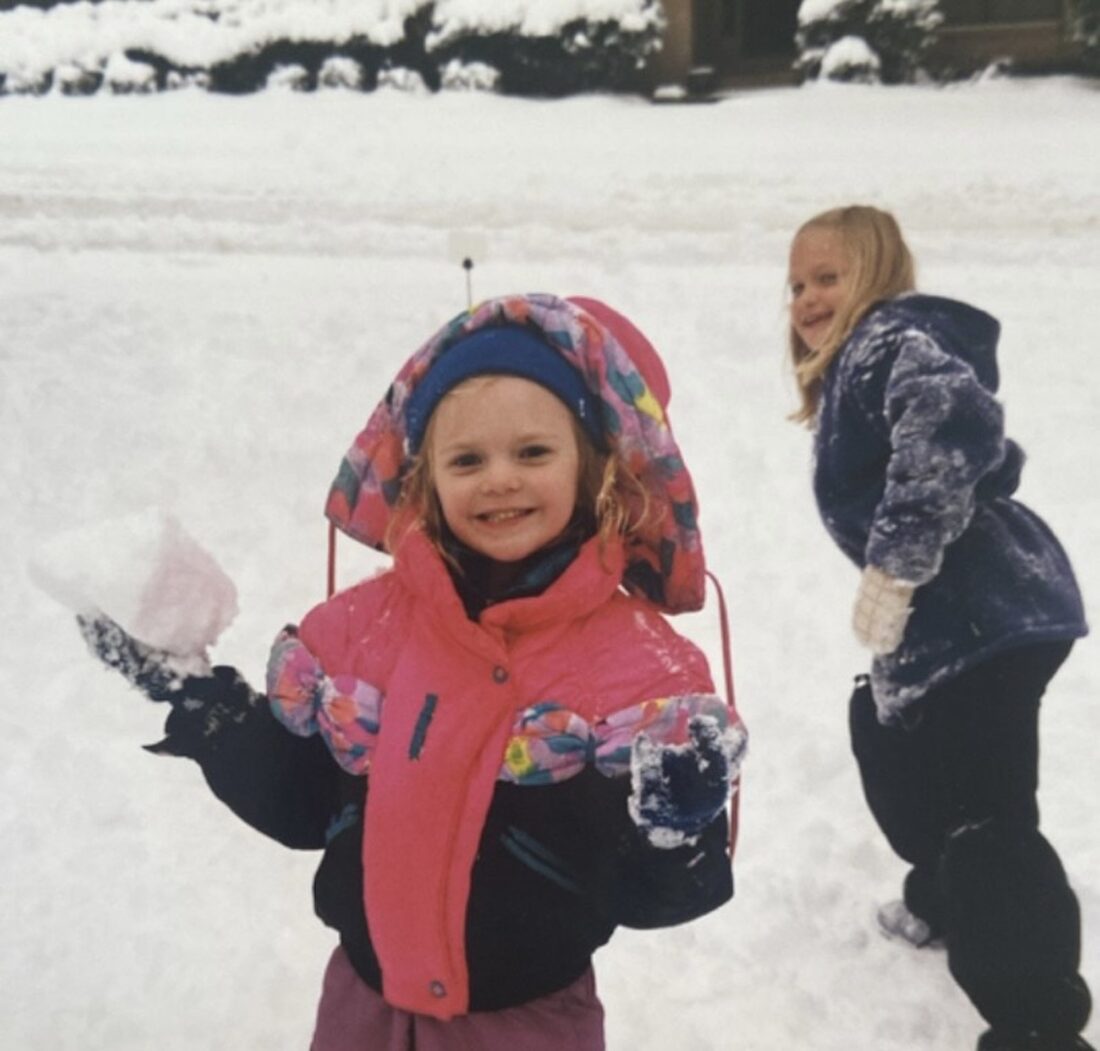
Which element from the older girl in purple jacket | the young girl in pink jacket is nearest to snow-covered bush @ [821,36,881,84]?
the older girl in purple jacket

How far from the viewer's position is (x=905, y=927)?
255 cm

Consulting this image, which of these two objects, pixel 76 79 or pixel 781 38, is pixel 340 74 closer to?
pixel 76 79

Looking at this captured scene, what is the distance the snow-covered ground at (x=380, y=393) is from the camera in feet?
8.42

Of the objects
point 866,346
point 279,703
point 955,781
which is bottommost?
point 955,781

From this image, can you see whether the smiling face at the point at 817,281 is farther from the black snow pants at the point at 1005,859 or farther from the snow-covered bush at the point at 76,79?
the snow-covered bush at the point at 76,79

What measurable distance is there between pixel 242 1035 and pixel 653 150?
572 cm

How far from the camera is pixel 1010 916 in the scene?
2.04 metres

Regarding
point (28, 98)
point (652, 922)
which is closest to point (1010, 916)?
point (652, 922)

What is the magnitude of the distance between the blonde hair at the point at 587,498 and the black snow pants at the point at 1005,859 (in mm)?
760

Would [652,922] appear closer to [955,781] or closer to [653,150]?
[955,781]

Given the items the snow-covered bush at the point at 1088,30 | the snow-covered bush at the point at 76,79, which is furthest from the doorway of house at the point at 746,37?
the snow-covered bush at the point at 76,79

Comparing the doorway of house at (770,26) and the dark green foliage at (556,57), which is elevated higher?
the doorway of house at (770,26)

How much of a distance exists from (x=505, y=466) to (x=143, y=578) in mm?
449

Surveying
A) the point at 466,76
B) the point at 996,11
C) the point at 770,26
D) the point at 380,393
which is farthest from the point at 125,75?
the point at 996,11
